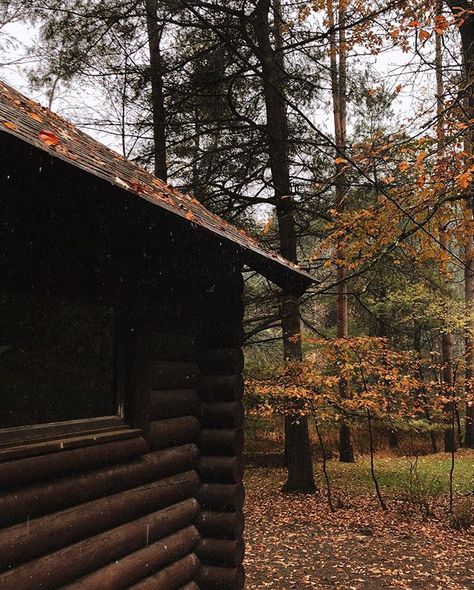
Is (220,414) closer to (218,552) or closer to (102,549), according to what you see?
(218,552)

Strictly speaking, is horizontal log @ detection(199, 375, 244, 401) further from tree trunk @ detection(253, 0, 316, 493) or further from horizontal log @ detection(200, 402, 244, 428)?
tree trunk @ detection(253, 0, 316, 493)

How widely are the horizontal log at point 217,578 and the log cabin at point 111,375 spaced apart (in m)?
0.02

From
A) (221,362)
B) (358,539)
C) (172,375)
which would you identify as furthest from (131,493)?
(358,539)

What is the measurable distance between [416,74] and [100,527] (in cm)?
663

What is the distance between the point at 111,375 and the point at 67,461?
0.89 m

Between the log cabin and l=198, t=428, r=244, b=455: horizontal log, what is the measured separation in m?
0.01

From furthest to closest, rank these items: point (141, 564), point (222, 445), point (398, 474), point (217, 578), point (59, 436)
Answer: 1. point (398, 474)
2. point (222, 445)
3. point (217, 578)
4. point (141, 564)
5. point (59, 436)

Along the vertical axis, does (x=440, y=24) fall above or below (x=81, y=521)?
above

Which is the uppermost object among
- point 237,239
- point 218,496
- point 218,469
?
point 237,239

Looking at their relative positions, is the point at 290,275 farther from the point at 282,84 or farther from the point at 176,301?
the point at 282,84

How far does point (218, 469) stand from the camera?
4930 millimetres

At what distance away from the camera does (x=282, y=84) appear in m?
11.7

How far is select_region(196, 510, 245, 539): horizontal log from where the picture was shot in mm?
4824

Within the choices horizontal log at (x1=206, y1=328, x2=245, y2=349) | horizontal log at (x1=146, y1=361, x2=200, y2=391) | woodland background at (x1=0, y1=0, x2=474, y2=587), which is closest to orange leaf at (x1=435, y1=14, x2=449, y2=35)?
woodland background at (x1=0, y1=0, x2=474, y2=587)
